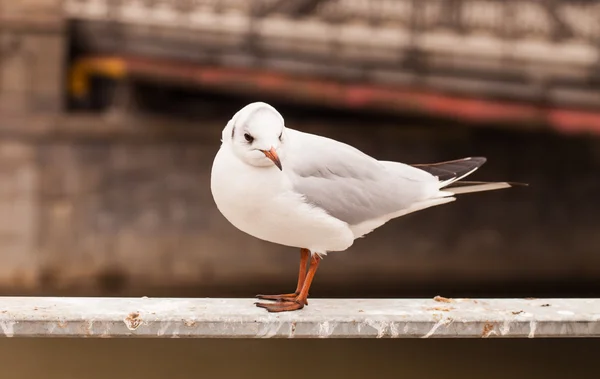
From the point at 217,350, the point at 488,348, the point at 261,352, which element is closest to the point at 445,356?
the point at 488,348

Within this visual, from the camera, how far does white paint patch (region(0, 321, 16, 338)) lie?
2.48m

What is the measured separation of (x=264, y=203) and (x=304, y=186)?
0.52ft

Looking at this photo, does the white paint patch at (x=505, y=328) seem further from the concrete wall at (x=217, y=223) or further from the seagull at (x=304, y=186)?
the concrete wall at (x=217, y=223)

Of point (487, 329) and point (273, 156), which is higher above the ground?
point (273, 156)

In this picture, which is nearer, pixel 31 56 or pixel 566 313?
pixel 566 313

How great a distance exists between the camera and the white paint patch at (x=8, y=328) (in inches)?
97.8

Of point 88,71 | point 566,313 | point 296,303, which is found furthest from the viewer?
point 88,71

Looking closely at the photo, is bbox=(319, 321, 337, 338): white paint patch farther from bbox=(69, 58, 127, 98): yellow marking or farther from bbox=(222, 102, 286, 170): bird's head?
bbox=(69, 58, 127, 98): yellow marking

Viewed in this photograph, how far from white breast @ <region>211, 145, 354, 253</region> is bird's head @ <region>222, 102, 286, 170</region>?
4 centimetres

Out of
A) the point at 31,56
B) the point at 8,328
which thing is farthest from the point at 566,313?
the point at 31,56

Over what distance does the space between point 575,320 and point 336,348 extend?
12.4ft

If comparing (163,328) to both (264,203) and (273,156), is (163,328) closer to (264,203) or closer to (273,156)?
(264,203)

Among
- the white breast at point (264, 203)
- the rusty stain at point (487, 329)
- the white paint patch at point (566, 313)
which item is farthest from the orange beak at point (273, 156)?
the white paint patch at point (566, 313)

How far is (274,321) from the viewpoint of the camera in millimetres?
2566
